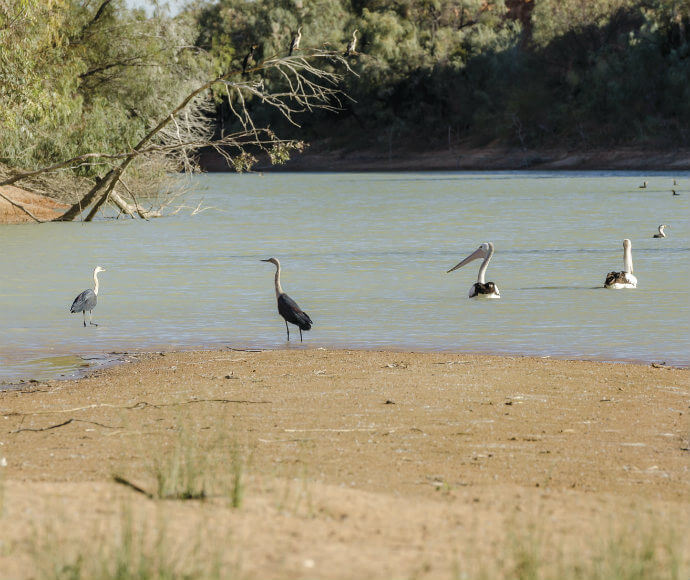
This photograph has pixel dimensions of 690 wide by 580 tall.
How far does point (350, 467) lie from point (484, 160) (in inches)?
3271

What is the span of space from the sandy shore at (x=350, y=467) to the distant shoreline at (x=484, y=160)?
68.3 meters

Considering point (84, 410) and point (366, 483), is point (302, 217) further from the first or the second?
point (366, 483)

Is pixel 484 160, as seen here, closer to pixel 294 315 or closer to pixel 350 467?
pixel 294 315

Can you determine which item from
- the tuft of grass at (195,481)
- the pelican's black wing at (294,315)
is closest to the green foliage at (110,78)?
the pelican's black wing at (294,315)

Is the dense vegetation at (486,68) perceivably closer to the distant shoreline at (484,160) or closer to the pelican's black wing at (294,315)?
the distant shoreline at (484,160)

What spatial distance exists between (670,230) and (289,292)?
15964 millimetres

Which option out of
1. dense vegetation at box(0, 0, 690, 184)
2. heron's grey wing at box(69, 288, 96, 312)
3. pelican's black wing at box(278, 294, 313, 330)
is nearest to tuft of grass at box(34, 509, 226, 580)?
pelican's black wing at box(278, 294, 313, 330)

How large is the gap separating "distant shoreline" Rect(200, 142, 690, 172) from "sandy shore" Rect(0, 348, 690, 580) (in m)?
68.3

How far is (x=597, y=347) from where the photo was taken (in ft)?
45.7

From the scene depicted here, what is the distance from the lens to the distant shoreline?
7831 cm

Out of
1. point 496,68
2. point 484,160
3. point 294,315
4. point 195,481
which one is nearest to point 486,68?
point 496,68

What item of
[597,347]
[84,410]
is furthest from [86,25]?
[84,410]

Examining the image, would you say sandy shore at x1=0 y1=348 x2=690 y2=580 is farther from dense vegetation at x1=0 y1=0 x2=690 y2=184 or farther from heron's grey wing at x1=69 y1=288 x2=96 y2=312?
dense vegetation at x1=0 y1=0 x2=690 y2=184

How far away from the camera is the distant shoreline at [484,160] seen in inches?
3083
